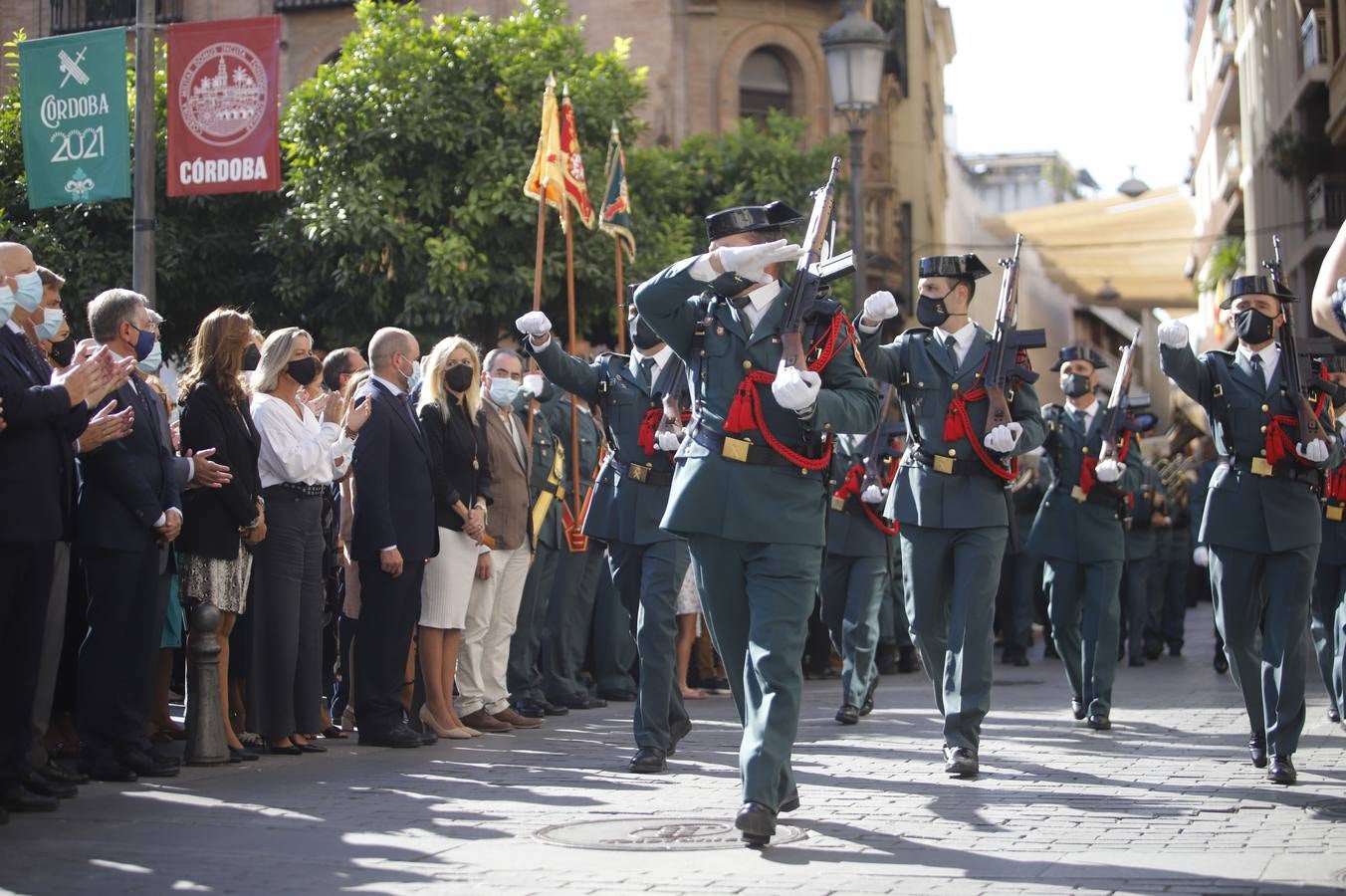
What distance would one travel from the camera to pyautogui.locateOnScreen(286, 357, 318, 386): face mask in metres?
Result: 10.5

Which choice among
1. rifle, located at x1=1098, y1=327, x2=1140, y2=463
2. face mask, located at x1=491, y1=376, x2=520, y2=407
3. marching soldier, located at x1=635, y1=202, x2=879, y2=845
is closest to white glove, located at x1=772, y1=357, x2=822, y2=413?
marching soldier, located at x1=635, y1=202, x2=879, y2=845

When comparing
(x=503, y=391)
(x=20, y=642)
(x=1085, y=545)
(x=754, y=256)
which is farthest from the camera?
(x=503, y=391)

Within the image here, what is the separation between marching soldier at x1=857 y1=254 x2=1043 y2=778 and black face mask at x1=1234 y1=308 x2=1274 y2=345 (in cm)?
108

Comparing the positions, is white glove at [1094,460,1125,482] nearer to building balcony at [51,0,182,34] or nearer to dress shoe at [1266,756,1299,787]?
dress shoe at [1266,756,1299,787]

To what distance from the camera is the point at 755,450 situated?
7.59 metres

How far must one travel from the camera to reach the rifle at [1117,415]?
13391mm

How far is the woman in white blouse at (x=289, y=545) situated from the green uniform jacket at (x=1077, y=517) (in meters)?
4.67

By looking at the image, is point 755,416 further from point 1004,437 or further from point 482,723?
point 482,723

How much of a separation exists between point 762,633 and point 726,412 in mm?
869

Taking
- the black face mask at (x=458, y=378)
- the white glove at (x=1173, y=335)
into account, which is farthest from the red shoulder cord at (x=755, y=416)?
the black face mask at (x=458, y=378)

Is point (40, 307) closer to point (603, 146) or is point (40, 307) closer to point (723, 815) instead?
point (723, 815)

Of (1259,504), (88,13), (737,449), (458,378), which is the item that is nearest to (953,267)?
(1259,504)

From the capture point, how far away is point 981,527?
9.74m

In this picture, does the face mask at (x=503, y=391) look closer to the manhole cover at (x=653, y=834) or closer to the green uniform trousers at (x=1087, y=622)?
the green uniform trousers at (x=1087, y=622)
